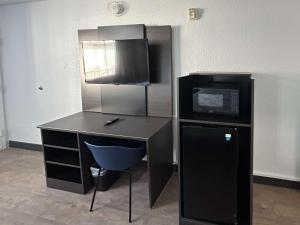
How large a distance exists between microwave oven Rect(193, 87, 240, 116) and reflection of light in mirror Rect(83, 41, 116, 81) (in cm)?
112

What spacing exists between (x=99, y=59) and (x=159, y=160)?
→ 1.31 meters

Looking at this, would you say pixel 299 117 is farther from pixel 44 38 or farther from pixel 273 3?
pixel 44 38

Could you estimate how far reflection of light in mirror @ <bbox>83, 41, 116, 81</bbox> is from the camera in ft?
10.4

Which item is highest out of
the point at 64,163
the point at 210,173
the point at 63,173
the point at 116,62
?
the point at 116,62

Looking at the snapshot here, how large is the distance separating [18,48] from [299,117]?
3530mm

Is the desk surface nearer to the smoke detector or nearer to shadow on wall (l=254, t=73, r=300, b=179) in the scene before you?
shadow on wall (l=254, t=73, r=300, b=179)

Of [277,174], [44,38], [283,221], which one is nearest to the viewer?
[283,221]

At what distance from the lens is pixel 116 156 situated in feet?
8.06

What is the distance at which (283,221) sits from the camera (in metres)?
2.40

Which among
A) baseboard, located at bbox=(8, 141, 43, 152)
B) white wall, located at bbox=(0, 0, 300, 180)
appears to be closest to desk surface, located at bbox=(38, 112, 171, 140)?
white wall, located at bbox=(0, 0, 300, 180)

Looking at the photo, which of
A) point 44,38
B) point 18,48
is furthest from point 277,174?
point 18,48

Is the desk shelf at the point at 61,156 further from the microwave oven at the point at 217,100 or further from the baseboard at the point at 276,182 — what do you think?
the baseboard at the point at 276,182

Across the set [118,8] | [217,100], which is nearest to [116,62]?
[118,8]

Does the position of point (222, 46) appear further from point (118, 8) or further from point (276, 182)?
point (276, 182)
